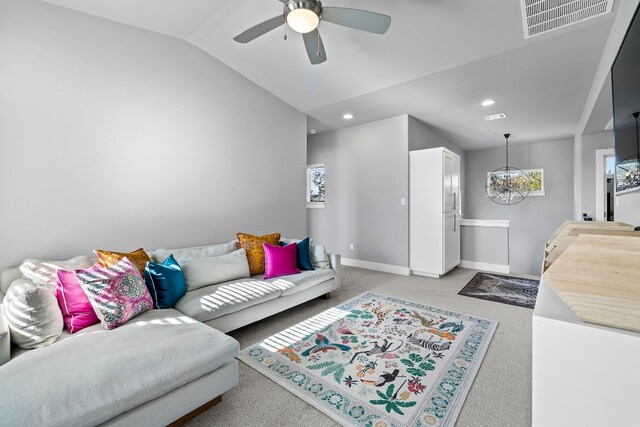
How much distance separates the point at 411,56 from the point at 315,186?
3494 millimetres

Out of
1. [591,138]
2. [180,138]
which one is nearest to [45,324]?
[180,138]

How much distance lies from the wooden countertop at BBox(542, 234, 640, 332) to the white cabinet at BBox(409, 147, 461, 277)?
3.74m

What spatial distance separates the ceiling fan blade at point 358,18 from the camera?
2047mm

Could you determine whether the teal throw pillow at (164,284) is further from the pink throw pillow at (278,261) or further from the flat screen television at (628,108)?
the flat screen television at (628,108)

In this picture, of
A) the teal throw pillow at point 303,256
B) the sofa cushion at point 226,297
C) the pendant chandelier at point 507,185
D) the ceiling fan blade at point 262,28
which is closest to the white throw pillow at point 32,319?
the sofa cushion at point 226,297

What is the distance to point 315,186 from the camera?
6.18m

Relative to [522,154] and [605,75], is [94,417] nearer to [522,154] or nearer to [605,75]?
[605,75]

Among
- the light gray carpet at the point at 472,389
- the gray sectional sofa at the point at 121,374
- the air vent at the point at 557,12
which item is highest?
the air vent at the point at 557,12

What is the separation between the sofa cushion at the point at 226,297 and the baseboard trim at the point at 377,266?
2522 mm

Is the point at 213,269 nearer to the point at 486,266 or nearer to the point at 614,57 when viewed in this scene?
the point at 614,57

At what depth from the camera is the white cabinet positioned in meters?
4.28

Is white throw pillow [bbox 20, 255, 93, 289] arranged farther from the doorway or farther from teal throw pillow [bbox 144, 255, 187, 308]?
the doorway

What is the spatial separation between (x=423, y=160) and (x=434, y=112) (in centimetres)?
78

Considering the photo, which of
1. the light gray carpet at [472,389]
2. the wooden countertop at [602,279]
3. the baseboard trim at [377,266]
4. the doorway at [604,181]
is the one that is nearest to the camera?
the wooden countertop at [602,279]
